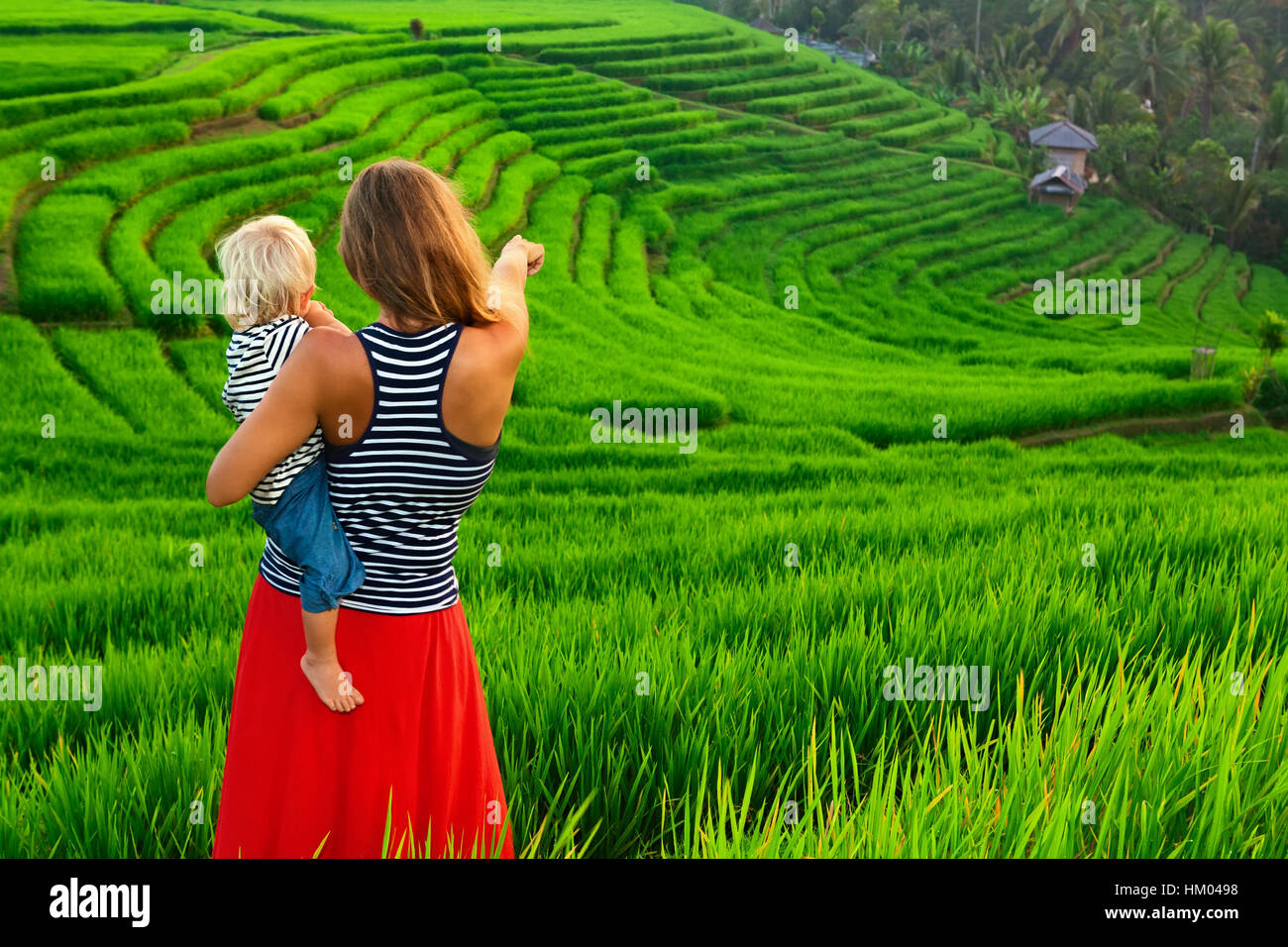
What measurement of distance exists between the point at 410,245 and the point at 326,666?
68 cm

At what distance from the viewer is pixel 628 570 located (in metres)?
4.11

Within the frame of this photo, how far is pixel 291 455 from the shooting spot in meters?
1.46

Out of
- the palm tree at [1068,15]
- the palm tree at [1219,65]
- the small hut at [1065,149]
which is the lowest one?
the small hut at [1065,149]

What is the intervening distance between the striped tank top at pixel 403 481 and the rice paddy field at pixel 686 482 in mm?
590

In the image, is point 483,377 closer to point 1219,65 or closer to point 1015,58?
point 1015,58

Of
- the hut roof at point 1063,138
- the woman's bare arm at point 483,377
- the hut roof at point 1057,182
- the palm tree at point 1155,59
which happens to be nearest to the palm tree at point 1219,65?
the palm tree at point 1155,59

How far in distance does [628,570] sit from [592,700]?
1.97m

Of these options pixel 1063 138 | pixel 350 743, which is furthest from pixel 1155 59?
pixel 350 743

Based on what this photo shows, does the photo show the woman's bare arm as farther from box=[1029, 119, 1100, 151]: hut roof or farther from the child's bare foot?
box=[1029, 119, 1100, 151]: hut roof

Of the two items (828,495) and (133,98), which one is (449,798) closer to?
(828,495)

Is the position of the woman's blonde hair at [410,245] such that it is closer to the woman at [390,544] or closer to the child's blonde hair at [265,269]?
the woman at [390,544]

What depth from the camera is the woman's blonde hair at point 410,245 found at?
138cm

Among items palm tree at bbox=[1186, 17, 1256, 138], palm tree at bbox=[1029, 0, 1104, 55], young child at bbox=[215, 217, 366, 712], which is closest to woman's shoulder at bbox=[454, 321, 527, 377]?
young child at bbox=[215, 217, 366, 712]

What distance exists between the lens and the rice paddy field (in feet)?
6.02
